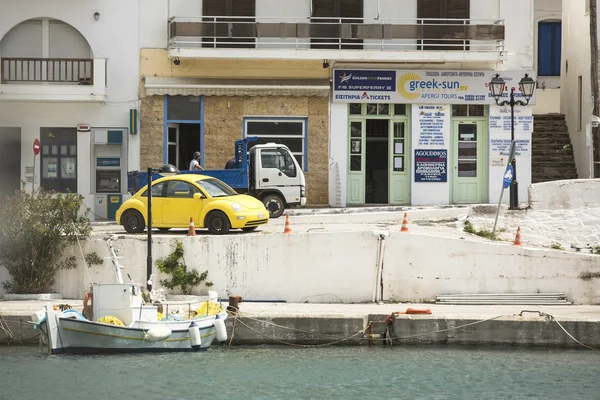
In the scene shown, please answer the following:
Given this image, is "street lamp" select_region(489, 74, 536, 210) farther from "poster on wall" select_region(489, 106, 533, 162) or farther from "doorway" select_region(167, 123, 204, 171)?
"doorway" select_region(167, 123, 204, 171)

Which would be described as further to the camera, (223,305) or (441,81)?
(441,81)

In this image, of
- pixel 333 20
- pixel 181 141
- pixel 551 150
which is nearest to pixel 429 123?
pixel 333 20

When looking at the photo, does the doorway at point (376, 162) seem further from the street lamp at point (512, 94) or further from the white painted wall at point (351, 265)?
the white painted wall at point (351, 265)

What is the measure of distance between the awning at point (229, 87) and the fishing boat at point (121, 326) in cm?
1323

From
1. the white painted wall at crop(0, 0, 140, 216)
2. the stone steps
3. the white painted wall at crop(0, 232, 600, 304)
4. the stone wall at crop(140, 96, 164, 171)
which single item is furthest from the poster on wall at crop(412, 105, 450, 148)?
the white painted wall at crop(0, 232, 600, 304)

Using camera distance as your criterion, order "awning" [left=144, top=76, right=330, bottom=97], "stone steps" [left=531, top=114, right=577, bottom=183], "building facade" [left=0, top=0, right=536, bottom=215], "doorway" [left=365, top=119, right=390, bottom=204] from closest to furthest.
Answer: "building facade" [left=0, top=0, right=536, bottom=215] < "awning" [left=144, top=76, right=330, bottom=97] < "doorway" [left=365, top=119, right=390, bottom=204] < "stone steps" [left=531, top=114, right=577, bottom=183]

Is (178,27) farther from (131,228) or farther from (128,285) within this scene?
(128,285)

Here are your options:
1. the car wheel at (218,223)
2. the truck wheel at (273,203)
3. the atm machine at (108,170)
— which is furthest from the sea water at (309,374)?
the atm machine at (108,170)

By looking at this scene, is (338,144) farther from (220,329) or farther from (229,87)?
(220,329)

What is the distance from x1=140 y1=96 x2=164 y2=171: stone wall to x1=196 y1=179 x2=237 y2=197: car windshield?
776 cm

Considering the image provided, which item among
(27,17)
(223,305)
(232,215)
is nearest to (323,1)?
(27,17)

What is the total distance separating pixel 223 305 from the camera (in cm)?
2647

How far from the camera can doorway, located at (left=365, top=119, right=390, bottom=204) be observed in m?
38.2

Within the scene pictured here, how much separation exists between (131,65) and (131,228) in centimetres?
925
